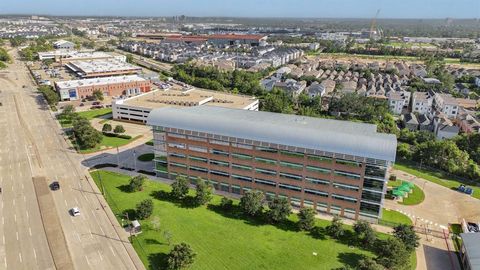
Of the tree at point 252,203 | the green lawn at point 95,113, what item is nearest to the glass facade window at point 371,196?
the tree at point 252,203

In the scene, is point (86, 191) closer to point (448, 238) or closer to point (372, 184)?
point (372, 184)

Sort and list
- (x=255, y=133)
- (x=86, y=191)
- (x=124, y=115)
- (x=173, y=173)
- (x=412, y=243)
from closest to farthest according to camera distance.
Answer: (x=412, y=243) → (x=255, y=133) → (x=86, y=191) → (x=173, y=173) → (x=124, y=115)

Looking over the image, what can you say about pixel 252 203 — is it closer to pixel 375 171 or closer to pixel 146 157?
pixel 375 171

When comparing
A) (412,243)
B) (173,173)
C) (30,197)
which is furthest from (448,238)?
(30,197)

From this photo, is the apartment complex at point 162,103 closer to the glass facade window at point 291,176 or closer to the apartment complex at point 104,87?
the apartment complex at point 104,87

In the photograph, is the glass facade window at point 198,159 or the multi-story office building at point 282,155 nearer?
the multi-story office building at point 282,155

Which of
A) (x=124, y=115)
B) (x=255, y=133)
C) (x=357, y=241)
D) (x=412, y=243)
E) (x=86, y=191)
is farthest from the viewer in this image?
(x=124, y=115)

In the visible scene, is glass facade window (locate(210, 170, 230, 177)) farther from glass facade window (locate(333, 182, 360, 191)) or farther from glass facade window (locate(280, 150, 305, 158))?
glass facade window (locate(333, 182, 360, 191))

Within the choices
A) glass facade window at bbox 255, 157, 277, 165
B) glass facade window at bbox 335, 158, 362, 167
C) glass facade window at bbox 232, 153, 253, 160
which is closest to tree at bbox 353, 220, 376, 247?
glass facade window at bbox 335, 158, 362, 167
